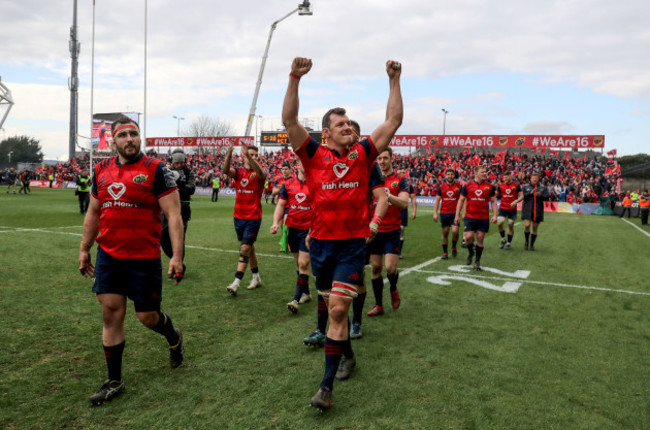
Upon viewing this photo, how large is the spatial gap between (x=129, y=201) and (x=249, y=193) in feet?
12.2

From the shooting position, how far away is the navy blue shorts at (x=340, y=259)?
142 inches

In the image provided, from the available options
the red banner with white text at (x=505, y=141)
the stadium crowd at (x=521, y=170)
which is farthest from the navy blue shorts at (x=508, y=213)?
the red banner with white text at (x=505, y=141)

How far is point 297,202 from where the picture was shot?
22.6ft

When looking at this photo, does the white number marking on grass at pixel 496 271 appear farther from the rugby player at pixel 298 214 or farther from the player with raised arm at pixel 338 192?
the player with raised arm at pixel 338 192

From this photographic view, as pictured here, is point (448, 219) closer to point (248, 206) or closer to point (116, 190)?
point (248, 206)

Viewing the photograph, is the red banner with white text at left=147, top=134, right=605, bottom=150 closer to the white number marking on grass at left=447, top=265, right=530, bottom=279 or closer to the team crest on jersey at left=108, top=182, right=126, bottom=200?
the white number marking on grass at left=447, top=265, right=530, bottom=279

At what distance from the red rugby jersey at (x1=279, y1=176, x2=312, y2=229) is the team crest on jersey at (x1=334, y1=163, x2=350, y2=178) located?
120 inches

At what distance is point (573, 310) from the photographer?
646 cm

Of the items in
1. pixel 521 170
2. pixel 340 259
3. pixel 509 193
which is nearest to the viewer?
pixel 340 259

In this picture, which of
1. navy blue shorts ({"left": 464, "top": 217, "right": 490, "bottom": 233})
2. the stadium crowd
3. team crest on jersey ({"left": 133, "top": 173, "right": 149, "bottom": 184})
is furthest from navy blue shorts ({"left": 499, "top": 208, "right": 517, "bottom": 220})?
the stadium crowd

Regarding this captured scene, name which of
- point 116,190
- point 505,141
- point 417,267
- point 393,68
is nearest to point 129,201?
point 116,190

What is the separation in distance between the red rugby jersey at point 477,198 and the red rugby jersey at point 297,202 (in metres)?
4.46

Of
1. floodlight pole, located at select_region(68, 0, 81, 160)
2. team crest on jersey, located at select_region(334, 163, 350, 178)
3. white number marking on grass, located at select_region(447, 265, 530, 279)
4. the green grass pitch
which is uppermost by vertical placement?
floodlight pole, located at select_region(68, 0, 81, 160)

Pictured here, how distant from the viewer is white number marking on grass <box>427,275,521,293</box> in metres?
7.73
